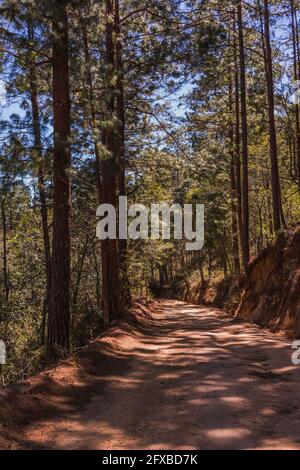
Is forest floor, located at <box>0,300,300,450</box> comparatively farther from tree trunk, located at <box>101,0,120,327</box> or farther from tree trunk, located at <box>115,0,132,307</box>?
tree trunk, located at <box>115,0,132,307</box>

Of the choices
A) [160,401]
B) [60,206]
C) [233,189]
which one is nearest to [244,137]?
[233,189]

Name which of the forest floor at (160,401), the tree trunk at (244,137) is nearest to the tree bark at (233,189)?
the tree trunk at (244,137)

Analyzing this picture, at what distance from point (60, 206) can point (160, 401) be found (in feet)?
18.2

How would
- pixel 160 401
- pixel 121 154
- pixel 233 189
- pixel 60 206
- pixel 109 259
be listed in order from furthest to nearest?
pixel 233 189
pixel 121 154
pixel 109 259
pixel 60 206
pixel 160 401

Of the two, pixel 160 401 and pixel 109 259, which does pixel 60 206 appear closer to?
pixel 109 259

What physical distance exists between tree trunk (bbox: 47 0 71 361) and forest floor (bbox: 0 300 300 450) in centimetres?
98

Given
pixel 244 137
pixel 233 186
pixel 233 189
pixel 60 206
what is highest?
Answer: pixel 244 137

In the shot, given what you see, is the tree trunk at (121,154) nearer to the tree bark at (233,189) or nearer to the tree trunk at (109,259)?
the tree trunk at (109,259)

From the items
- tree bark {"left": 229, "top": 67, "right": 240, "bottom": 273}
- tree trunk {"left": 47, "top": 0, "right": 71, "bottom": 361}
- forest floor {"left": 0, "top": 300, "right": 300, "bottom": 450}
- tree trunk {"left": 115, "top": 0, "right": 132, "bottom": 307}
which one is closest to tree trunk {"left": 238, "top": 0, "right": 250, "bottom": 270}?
tree bark {"left": 229, "top": 67, "right": 240, "bottom": 273}

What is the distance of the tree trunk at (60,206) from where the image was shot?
34.9 feet

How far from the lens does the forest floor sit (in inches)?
201

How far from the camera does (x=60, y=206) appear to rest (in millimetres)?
10852

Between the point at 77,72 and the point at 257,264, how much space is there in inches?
413
